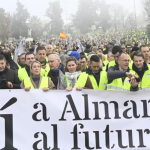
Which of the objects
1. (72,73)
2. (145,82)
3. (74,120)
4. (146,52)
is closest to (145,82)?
(145,82)

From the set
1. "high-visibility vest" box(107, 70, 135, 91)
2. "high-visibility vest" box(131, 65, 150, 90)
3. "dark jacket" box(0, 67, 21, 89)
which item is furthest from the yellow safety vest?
"dark jacket" box(0, 67, 21, 89)

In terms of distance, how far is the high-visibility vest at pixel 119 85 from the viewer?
4.66 metres

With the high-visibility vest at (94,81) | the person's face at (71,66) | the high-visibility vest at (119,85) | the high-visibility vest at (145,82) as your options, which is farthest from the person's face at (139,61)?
the person's face at (71,66)

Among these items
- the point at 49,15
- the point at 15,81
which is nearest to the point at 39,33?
the point at 49,15

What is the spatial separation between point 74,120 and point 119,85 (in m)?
0.92

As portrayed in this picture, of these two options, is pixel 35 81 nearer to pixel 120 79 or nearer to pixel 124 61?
pixel 120 79

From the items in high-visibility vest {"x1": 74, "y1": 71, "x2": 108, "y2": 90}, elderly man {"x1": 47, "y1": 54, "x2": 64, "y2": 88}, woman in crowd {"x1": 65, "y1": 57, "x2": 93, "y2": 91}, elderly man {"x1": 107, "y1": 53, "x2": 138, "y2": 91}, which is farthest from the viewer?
elderly man {"x1": 47, "y1": 54, "x2": 64, "y2": 88}

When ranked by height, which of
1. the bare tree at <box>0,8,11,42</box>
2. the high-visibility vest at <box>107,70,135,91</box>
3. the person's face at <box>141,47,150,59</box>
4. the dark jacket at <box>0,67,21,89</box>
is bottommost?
the high-visibility vest at <box>107,70,135,91</box>

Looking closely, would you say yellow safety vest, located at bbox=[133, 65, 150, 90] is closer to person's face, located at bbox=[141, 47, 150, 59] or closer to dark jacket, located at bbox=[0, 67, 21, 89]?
person's face, located at bbox=[141, 47, 150, 59]

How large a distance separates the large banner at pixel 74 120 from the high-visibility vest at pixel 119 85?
0.18 m

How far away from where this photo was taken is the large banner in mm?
4301

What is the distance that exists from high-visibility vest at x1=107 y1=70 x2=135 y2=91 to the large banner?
0.18m

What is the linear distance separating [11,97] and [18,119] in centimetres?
33

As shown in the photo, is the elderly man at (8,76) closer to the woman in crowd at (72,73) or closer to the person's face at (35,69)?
the person's face at (35,69)
